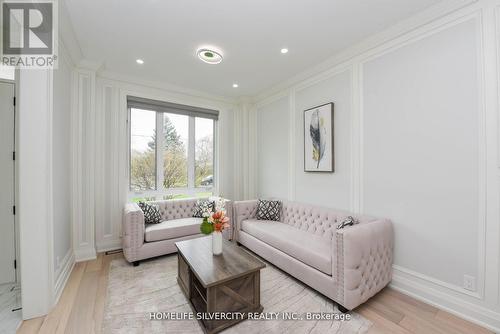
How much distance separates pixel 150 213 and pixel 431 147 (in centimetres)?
373

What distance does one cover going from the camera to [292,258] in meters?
2.51

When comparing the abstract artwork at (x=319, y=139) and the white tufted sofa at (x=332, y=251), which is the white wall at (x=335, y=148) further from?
the white tufted sofa at (x=332, y=251)

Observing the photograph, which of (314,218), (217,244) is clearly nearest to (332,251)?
(314,218)

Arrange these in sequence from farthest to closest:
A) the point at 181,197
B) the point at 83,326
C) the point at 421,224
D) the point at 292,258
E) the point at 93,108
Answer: the point at 181,197 → the point at 93,108 → the point at 292,258 → the point at 421,224 → the point at 83,326

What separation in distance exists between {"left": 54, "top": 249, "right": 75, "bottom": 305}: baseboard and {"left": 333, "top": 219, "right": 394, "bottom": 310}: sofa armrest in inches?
111

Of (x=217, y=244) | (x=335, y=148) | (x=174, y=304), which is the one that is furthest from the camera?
(x=335, y=148)

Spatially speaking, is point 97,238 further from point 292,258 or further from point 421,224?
point 421,224

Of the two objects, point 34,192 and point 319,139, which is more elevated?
point 319,139

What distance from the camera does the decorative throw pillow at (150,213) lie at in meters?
3.28

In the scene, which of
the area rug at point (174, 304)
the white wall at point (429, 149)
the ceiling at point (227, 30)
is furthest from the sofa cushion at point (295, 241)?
the ceiling at point (227, 30)

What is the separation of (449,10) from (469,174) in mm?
1555

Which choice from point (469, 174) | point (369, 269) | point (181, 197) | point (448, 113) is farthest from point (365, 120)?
point (181, 197)

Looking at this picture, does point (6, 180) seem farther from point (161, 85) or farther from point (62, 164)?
point (161, 85)

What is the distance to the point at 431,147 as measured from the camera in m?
2.12
